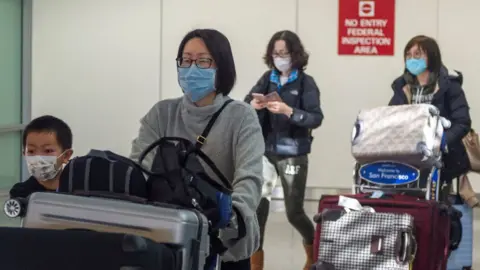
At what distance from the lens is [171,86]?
35.1 ft

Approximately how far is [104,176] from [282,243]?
19.3ft

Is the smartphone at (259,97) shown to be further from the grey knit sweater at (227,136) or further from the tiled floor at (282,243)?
the grey knit sweater at (227,136)

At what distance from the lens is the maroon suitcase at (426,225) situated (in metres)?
4.77

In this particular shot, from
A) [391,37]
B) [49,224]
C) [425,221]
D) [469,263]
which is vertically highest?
[391,37]

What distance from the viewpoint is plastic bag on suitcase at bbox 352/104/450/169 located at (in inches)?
202

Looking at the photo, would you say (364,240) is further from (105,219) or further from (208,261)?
(105,219)

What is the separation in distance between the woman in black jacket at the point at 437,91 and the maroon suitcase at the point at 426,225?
33.9 inches

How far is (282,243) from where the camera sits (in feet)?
26.7

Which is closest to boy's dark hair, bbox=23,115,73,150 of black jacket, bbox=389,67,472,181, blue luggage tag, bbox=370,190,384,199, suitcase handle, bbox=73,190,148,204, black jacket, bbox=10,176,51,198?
black jacket, bbox=10,176,51,198

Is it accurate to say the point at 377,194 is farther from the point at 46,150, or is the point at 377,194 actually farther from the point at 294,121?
the point at 46,150

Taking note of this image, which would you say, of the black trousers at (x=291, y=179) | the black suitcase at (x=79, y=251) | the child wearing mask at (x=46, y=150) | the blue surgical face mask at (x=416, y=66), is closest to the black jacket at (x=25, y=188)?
the child wearing mask at (x=46, y=150)

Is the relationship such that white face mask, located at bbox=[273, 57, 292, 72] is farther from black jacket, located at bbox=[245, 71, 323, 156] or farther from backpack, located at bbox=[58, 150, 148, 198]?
backpack, located at bbox=[58, 150, 148, 198]

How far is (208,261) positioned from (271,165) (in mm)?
3783

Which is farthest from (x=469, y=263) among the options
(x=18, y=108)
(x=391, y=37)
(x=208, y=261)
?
(x=18, y=108)
